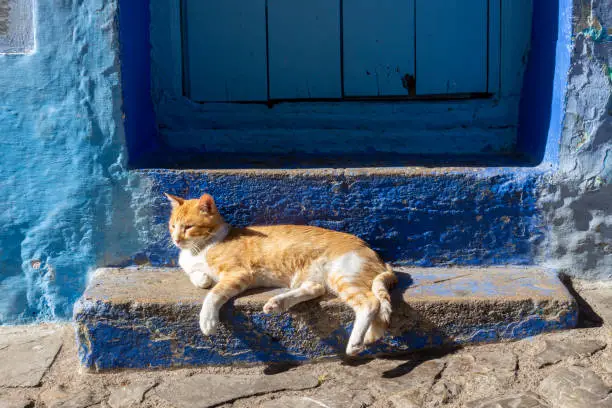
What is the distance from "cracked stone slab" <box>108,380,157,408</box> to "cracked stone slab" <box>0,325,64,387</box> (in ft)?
1.22

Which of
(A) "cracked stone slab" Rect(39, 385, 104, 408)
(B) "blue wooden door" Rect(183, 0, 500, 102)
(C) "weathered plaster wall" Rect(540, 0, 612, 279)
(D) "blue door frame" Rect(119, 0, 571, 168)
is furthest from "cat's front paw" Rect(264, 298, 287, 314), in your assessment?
(B) "blue wooden door" Rect(183, 0, 500, 102)

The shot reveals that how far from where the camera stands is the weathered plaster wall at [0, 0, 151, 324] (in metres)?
3.50

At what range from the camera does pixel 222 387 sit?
3.09m

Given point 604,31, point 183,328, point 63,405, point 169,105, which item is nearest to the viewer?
point 63,405

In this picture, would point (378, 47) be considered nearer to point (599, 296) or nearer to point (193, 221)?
point (193, 221)

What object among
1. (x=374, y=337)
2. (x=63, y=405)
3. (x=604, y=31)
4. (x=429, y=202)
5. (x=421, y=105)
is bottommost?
(x=63, y=405)

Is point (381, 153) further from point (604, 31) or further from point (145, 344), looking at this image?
point (145, 344)

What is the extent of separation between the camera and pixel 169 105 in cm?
420

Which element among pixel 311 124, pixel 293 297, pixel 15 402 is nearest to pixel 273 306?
pixel 293 297

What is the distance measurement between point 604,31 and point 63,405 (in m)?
2.91

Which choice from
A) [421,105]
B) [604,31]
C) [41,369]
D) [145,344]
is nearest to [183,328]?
[145,344]

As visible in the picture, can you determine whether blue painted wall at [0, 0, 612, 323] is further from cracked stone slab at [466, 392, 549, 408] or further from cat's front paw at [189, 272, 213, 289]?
cracked stone slab at [466, 392, 549, 408]

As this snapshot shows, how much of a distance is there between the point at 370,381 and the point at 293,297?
1.56 feet

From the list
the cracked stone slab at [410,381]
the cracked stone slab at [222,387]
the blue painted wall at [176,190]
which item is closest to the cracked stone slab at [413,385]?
the cracked stone slab at [410,381]
